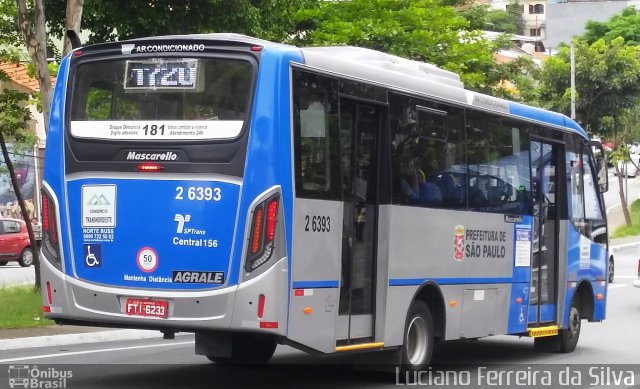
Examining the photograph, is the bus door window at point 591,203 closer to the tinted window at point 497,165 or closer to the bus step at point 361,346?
the tinted window at point 497,165

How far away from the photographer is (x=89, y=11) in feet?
66.0

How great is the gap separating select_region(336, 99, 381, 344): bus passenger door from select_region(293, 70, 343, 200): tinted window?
0.18m

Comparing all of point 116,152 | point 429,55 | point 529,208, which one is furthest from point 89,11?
point 429,55

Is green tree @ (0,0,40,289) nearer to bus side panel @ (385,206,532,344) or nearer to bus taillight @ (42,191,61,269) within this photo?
bus side panel @ (385,206,532,344)

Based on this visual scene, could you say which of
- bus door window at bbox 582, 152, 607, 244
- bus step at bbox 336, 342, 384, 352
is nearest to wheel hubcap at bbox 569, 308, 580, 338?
bus door window at bbox 582, 152, 607, 244

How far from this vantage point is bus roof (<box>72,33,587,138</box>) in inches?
400

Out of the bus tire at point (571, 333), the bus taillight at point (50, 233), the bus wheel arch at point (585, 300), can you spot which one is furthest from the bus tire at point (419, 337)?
the bus wheel arch at point (585, 300)

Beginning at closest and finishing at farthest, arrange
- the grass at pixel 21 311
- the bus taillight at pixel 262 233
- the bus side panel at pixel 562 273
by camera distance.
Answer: the bus taillight at pixel 262 233 → the bus side panel at pixel 562 273 → the grass at pixel 21 311

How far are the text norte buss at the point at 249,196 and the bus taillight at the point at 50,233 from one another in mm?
18

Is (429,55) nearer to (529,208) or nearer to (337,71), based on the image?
(529,208)

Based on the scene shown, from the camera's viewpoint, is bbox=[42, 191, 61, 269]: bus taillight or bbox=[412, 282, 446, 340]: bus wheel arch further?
bbox=[412, 282, 446, 340]: bus wheel arch

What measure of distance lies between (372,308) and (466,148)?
8.64 ft

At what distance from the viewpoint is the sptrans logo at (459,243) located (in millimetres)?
12523
